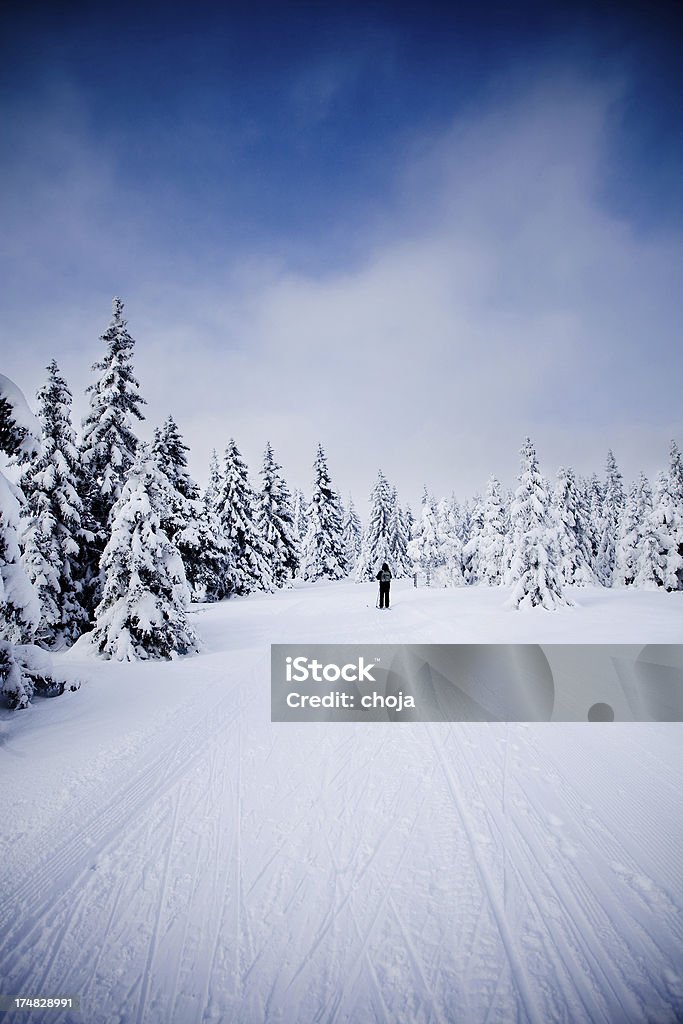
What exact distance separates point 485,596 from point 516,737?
18217mm

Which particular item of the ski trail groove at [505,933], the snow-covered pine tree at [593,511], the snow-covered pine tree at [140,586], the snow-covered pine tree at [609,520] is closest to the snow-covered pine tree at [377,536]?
the snow-covered pine tree at [593,511]

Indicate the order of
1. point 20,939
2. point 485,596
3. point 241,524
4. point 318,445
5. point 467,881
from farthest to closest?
point 318,445 → point 241,524 → point 485,596 → point 467,881 → point 20,939

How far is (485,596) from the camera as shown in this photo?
22.6 meters

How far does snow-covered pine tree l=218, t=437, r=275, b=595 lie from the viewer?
30.3 m

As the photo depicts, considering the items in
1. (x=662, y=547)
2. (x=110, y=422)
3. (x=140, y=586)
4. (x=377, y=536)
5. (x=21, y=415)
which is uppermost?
(x=110, y=422)

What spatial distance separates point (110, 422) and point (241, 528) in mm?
16307

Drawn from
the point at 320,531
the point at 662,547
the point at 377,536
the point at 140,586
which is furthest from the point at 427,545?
the point at 140,586

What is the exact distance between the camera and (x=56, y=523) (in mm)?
13195

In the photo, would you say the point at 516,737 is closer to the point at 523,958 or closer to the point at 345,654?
the point at 523,958

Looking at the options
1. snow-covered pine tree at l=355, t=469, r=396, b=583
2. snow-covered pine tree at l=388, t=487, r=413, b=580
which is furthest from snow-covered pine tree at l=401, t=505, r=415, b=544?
snow-covered pine tree at l=355, t=469, r=396, b=583

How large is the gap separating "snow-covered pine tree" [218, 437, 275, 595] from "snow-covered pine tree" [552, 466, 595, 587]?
23171 millimetres

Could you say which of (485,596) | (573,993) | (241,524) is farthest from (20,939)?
(241,524)

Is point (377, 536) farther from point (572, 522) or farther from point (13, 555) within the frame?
point (13, 555)

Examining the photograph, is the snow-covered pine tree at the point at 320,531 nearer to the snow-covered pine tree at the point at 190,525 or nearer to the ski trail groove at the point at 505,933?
the snow-covered pine tree at the point at 190,525
